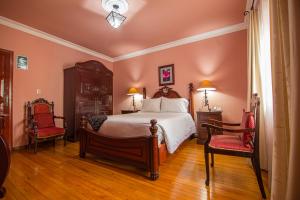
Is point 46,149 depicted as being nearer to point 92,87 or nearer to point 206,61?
point 92,87

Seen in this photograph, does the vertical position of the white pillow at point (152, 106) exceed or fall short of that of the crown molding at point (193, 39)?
it falls short

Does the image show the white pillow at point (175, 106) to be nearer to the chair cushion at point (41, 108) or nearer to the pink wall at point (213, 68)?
the pink wall at point (213, 68)

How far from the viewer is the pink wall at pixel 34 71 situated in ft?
9.91

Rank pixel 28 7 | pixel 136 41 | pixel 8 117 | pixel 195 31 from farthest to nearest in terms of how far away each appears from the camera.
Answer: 1. pixel 136 41
2. pixel 195 31
3. pixel 8 117
4. pixel 28 7

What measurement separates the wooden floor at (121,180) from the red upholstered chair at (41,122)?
0.45 meters

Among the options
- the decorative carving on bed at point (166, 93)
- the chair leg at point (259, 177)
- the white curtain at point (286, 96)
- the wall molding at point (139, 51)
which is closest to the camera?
the white curtain at point (286, 96)

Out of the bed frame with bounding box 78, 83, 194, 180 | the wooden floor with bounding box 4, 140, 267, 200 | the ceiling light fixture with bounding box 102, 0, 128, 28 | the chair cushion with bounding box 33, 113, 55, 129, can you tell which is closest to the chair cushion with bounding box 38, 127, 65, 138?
the chair cushion with bounding box 33, 113, 55, 129

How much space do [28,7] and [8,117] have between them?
2.10 m

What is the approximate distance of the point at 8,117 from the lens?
9.53 feet

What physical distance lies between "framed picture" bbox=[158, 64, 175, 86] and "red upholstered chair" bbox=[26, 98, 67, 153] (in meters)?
2.78

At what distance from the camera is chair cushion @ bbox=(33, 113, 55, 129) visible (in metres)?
3.17

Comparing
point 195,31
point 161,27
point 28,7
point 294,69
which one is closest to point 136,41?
point 161,27

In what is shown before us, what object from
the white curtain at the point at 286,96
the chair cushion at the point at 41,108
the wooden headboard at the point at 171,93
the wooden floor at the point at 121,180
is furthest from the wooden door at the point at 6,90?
the white curtain at the point at 286,96

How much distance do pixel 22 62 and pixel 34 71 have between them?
268mm
